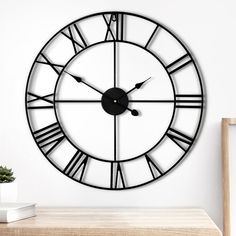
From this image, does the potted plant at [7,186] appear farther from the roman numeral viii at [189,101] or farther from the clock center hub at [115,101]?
the roman numeral viii at [189,101]

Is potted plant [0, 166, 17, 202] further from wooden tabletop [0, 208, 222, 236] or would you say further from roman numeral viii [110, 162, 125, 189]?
roman numeral viii [110, 162, 125, 189]

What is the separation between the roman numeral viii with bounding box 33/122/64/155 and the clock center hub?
9.3 inches

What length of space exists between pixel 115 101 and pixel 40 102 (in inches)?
13.6

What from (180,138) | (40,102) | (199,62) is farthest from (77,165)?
(199,62)

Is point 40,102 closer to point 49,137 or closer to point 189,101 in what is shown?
point 49,137

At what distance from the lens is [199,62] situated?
2389 millimetres

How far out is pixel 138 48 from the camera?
2.41 meters

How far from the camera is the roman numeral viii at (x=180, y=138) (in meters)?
2.37

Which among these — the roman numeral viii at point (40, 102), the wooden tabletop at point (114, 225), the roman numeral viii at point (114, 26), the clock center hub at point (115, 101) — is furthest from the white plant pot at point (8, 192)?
the roman numeral viii at point (114, 26)

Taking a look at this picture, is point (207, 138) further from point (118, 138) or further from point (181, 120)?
point (118, 138)

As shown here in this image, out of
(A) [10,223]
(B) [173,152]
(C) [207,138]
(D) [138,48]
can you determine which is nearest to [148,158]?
(B) [173,152]

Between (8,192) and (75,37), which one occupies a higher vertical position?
(75,37)

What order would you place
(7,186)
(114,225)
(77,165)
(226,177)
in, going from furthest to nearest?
(77,165), (226,177), (7,186), (114,225)

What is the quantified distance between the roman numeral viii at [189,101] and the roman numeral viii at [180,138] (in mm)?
120
